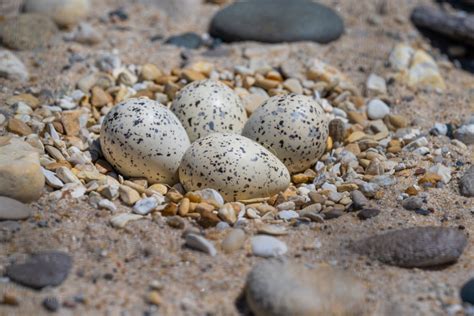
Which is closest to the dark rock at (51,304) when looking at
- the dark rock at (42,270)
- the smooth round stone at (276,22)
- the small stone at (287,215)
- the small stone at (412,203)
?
the dark rock at (42,270)

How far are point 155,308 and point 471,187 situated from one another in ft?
6.43

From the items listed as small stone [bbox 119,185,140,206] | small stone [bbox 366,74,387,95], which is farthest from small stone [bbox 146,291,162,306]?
small stone [bbox 366,74,387,95]

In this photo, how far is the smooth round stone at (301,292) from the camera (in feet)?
9.43

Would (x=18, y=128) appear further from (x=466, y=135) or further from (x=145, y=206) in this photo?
(x=466, y=135)

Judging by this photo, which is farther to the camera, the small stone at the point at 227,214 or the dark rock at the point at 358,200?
the dark rock at the point at 358,200

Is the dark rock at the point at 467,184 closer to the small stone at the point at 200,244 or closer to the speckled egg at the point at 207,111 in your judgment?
the speckled egg at the point at 207,111

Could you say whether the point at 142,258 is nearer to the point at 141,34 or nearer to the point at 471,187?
the point at 471,187

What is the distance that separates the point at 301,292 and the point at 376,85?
2545 mm

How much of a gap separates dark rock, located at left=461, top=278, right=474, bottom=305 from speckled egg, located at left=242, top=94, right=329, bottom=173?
4.39 feet

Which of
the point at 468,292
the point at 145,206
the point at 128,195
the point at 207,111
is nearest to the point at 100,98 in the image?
the point at 207,111

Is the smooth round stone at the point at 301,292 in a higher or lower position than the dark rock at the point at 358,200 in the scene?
higher

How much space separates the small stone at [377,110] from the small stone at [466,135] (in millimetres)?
545

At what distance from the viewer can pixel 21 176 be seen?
11.6 ft

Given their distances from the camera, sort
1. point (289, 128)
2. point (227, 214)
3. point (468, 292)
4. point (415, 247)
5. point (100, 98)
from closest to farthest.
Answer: point (468, 292) → point (415, 247) → point (227, 214) → point (289, 128) → point (100, 98)
